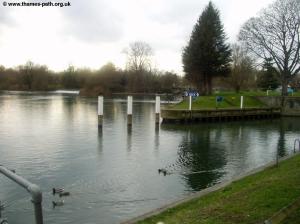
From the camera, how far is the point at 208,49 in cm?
5606

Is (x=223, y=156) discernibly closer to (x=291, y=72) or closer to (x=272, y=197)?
(x=272, y=197)

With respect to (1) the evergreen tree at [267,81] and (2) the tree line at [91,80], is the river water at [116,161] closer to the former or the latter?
(1) the evergreen tree at [267,81]

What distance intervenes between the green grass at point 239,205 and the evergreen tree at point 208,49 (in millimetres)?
45782

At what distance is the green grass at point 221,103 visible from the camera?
47250mm

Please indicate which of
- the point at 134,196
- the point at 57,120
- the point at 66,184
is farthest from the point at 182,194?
the point at 57,120

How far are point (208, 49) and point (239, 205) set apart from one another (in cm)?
4896

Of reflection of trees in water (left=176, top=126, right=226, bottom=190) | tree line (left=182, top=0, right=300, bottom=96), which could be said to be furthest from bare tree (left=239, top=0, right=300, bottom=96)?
reflection of trees in water (left=176, top=126, right=226, bottom=190)

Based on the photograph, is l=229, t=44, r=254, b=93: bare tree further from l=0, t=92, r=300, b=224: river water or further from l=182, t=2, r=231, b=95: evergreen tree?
l=0, t=92, r=300, b=224: river water

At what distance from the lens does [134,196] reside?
1301 centimetres

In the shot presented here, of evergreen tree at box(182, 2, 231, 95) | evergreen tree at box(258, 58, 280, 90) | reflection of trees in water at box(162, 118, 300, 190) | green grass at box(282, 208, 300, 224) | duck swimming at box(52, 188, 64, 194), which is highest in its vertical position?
evergreen tree at box(182, 2, 231, 95)

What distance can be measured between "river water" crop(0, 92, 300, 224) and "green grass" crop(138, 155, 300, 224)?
2.09m

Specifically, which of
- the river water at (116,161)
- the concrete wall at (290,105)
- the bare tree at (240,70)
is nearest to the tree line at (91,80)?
the bare tree at (240,70)

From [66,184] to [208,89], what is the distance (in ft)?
155

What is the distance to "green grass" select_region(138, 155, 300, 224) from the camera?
7920mm
